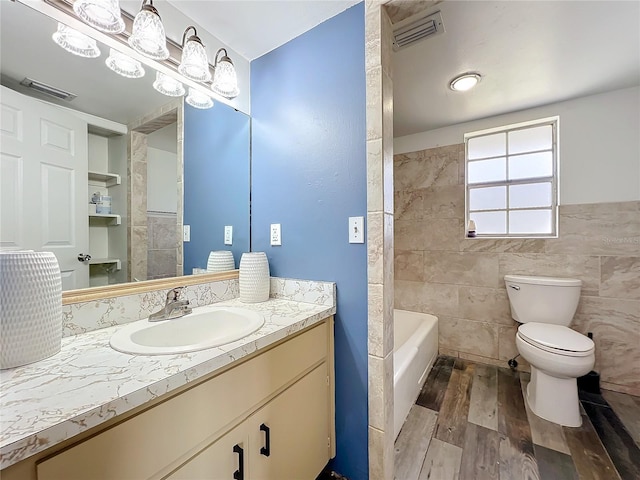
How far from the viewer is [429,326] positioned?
2.23 meters

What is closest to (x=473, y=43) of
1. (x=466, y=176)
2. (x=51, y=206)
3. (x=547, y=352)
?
(x=466, y=176)

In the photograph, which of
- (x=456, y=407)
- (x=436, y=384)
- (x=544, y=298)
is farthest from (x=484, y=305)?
(x=456, y=407)

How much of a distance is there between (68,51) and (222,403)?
1.27 m

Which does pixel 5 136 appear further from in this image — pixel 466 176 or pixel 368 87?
pixel 466 176

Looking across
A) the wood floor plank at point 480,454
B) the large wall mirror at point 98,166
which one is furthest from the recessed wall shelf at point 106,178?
the wood floor plank at point 480,454

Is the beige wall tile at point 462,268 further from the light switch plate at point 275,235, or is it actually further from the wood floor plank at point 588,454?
the light switch plate at point 275,235

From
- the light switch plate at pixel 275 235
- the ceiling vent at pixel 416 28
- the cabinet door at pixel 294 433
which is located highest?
the ceiling vent at pixel 416 28

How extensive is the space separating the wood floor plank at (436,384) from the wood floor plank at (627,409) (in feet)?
3.12

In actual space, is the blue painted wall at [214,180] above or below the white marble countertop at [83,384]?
above

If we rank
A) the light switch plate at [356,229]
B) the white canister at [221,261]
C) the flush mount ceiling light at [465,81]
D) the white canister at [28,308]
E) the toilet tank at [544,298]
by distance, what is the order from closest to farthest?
the white canister at [28,308] < the light switch plate at [356,229] < the white canister at [221,261] < the flush mount ceiling light at [465,81] < the toilet tank at [544,298]

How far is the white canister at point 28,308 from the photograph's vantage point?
610 mm

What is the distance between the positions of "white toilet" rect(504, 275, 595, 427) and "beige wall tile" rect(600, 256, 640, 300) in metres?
0.18

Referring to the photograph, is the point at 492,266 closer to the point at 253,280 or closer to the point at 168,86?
the point at 253,280

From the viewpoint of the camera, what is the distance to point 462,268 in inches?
93.0
